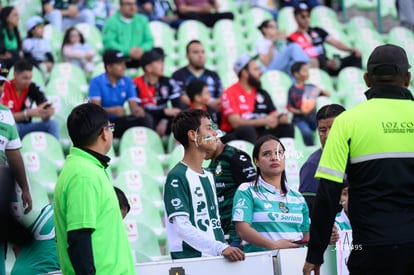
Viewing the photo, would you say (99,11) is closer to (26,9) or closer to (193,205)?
(26,9)

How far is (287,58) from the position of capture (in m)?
11.8

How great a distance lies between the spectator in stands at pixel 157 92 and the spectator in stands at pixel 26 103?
1029mm

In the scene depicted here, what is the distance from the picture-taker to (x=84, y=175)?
4746 mm

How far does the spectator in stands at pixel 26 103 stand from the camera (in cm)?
954

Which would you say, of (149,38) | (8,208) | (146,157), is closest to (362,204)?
Answer: (8,208)

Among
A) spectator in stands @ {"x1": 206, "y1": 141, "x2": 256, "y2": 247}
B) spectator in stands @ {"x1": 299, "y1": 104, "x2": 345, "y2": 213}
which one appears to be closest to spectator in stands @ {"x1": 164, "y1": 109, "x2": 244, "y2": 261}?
spectator in stands @ {"x1": 206, "y1": 141, "x2": 256, "y2": 247}

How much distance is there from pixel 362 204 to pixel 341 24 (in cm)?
966

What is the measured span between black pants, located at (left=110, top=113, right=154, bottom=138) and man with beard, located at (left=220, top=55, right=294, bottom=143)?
75cm

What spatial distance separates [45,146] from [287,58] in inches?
142

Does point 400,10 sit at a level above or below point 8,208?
above

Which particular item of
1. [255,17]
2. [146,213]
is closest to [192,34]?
[255,17]

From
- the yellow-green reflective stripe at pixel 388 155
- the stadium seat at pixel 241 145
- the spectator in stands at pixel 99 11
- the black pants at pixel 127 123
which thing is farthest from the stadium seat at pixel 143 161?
the yellow-green reflective stripe at pixel 388 155

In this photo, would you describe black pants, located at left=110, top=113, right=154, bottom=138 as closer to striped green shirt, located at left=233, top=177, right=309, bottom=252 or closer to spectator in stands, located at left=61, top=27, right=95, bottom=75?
spectator in stands, located at left=61, top=27, right=95, bottom=75

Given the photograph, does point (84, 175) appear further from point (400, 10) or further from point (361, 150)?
point (400, 10)
